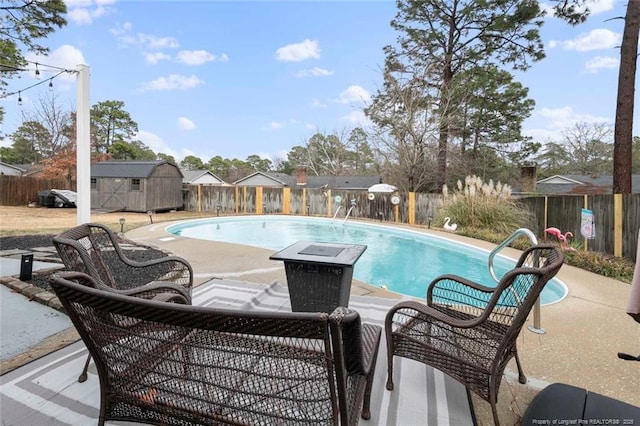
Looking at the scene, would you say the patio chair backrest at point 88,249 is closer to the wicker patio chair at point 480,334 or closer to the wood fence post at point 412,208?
the wicker patio chair at point 480,334

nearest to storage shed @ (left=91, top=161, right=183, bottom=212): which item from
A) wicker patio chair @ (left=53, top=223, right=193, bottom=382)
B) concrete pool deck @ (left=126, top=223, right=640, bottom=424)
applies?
concrete pool deck @ (left=126, top=223, right=640, bottom=424)

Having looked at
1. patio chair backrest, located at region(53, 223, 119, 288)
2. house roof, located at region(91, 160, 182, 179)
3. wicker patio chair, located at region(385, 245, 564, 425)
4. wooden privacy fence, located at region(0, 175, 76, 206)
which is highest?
house roof, located at region(91, 160, 182, 179)

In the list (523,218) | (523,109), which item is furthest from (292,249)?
(523,109)

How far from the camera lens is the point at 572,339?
2725 millimetres

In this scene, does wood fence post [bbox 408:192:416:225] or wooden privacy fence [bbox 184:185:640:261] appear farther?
wood fence post [bbox 408:192:416:225]

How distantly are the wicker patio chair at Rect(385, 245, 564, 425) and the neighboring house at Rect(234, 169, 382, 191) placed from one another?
2034 cm

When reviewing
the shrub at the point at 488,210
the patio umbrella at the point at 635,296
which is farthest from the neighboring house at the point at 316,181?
the patio umbrella at the point at 635,296

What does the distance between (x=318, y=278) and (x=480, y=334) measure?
1.31 m

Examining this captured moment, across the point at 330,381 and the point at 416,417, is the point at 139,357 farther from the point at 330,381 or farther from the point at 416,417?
the point at 416,417

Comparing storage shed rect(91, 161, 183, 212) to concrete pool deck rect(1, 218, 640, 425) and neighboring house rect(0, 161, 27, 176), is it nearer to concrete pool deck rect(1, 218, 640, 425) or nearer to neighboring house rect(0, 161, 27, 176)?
concrete pool deck rect(1, 218, 640, 425)

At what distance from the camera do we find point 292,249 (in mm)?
3094

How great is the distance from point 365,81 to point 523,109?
7791 mm

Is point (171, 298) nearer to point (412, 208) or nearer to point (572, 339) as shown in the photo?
point (572, 339)

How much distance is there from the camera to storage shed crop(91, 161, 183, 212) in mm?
14344
